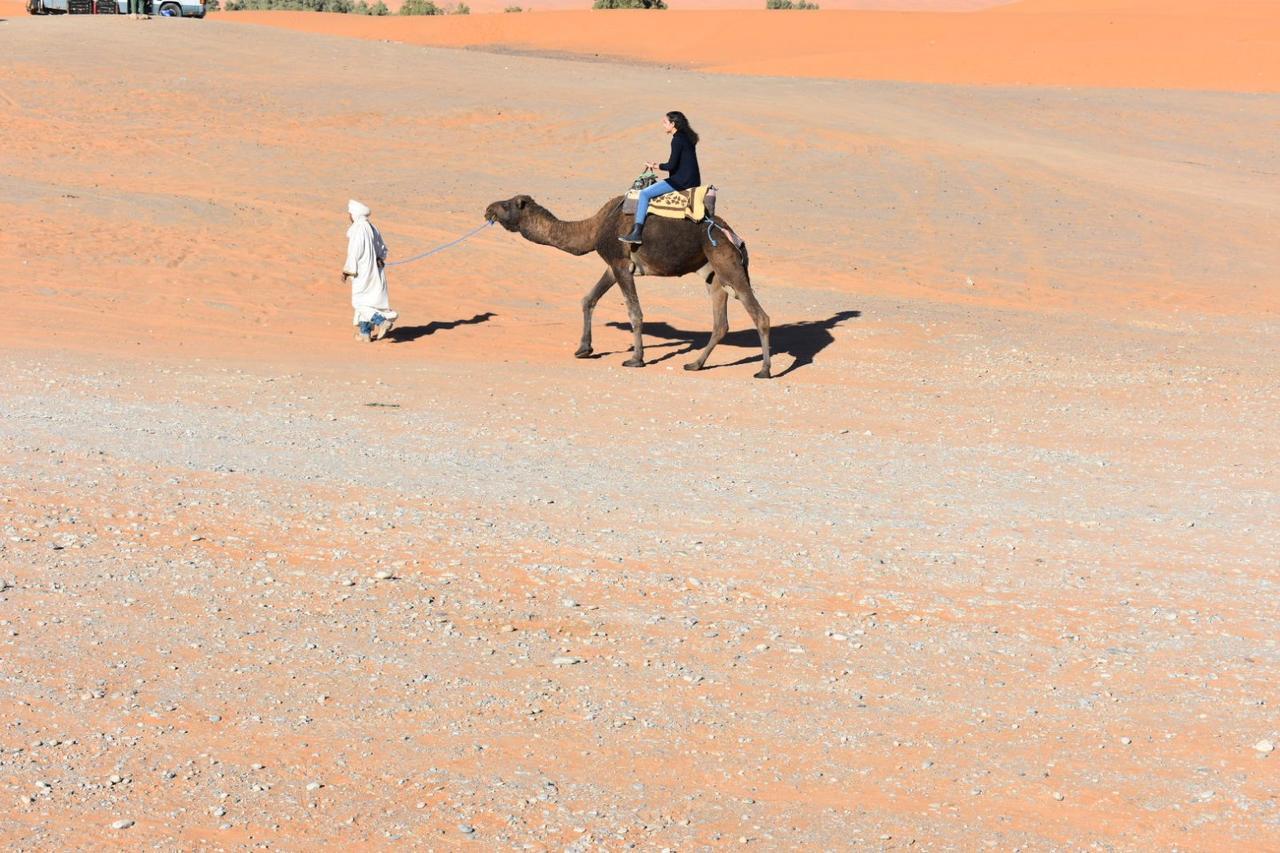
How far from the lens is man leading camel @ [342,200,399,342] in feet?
51.2

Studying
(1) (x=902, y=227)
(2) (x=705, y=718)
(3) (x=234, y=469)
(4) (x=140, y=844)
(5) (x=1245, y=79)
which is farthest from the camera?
(5) (x=1245, y=79)

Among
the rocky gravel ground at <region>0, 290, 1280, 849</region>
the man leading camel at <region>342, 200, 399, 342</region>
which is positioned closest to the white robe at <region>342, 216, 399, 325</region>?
the man leading camel at <region>342, 200, 399, 342</region>

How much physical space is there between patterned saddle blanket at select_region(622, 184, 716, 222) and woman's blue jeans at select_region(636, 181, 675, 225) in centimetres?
4

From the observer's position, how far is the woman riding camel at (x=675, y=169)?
45.5ft

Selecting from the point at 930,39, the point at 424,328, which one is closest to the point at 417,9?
the point at 930,39

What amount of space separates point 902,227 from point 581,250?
10367 mm

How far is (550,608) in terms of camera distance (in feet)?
Answer: 23.9

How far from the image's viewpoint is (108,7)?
44281mm

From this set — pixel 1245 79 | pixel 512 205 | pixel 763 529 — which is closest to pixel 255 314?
pixel 512 205

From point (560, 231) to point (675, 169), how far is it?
5.15 ft

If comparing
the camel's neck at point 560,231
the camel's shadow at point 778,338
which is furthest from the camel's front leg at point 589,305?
the camel's shadow at point 778,338

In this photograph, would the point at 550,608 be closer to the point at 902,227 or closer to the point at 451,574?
the point at 451,574

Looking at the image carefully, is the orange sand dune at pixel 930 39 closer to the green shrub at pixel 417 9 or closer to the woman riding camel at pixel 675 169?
the green shrub at pixel 417 9

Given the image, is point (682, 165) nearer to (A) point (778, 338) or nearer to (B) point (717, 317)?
(B) point (717, 317)
